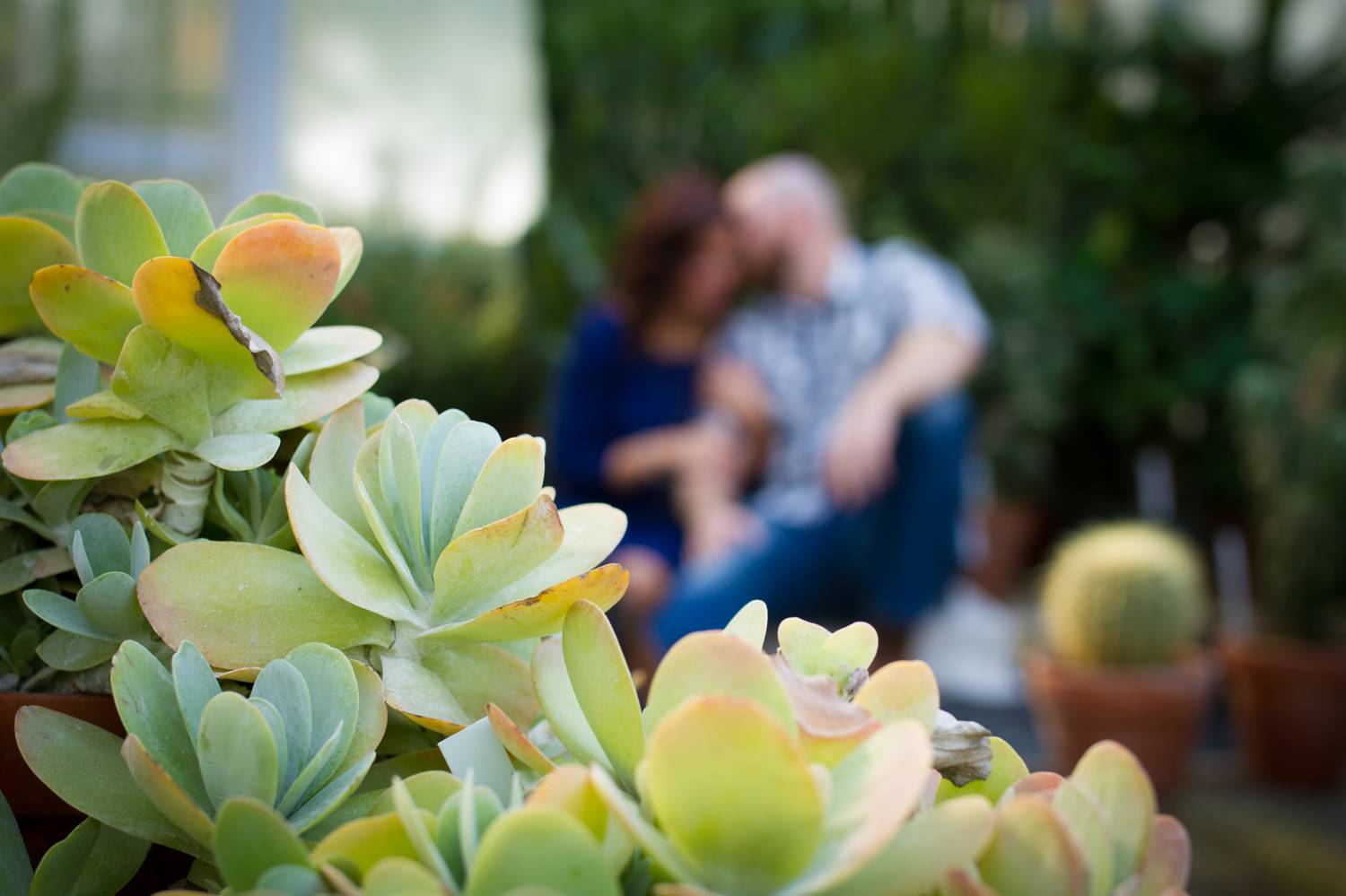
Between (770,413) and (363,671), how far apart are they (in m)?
2.47

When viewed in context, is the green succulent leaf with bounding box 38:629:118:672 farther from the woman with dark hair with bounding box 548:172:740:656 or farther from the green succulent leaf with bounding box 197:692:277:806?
the woman with dark hair with bounding box 548:172:740:656

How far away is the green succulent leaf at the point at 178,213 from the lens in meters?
0.36

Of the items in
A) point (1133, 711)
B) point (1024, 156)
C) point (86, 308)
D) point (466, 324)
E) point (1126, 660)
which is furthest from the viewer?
point (466, 324)

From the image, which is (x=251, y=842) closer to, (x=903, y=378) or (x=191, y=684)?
(x=191, y=684)

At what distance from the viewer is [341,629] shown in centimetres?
31

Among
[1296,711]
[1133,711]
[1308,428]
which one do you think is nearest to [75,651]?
[1133,711]

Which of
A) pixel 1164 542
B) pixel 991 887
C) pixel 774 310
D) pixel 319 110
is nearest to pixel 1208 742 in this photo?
pixel 1164 542

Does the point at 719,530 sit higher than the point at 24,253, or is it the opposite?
the point at 24,253

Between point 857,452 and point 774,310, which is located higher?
point 774,310

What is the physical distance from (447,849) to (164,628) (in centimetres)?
11

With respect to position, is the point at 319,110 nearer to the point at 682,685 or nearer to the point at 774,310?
the point at 774,310

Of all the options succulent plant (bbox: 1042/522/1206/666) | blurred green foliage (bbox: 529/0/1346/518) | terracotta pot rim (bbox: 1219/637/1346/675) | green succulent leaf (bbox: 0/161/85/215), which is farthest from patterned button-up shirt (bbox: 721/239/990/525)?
green succulent leaf (bbox: 0/161/85/215)

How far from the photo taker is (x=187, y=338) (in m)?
0.32

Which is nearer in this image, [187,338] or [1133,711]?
[187,338]
